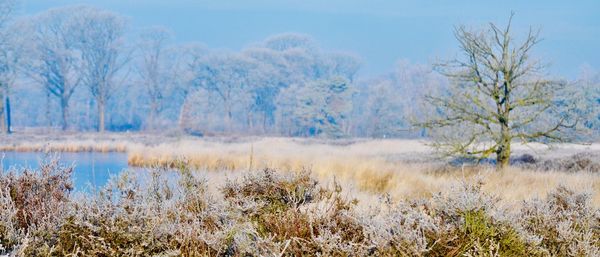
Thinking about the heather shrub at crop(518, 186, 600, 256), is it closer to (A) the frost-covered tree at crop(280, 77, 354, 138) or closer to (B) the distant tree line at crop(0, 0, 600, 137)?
(B) the distant tree line at crop(0, 0, 600, 137)

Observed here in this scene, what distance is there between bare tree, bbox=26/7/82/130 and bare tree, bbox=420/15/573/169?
36202 millimetres

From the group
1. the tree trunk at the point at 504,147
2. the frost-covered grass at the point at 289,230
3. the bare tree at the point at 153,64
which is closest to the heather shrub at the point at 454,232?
the frost-covered grass at the point at 289,230

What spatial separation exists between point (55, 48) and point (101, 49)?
3367mm

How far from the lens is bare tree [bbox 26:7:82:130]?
138 ft

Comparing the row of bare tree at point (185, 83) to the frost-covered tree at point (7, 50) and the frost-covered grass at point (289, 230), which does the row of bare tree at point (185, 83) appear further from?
the frost-covered grass at point (289, 230)

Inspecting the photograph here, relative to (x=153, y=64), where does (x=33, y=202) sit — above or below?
below

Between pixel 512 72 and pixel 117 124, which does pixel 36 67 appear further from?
pixel 512 72

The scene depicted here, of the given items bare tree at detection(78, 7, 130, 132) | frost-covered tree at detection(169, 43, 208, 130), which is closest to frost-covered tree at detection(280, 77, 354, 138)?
frost-covered tree at detection(169, 43, 208, 130)

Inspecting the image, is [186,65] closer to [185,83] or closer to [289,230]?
[185,83]

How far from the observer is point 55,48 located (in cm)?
4225

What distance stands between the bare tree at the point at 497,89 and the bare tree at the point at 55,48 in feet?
119

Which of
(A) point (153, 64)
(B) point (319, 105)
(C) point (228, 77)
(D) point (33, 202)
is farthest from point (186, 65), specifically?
(D) point (33, 202)

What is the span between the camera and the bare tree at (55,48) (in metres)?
42.1

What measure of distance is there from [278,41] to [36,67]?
2731cm
